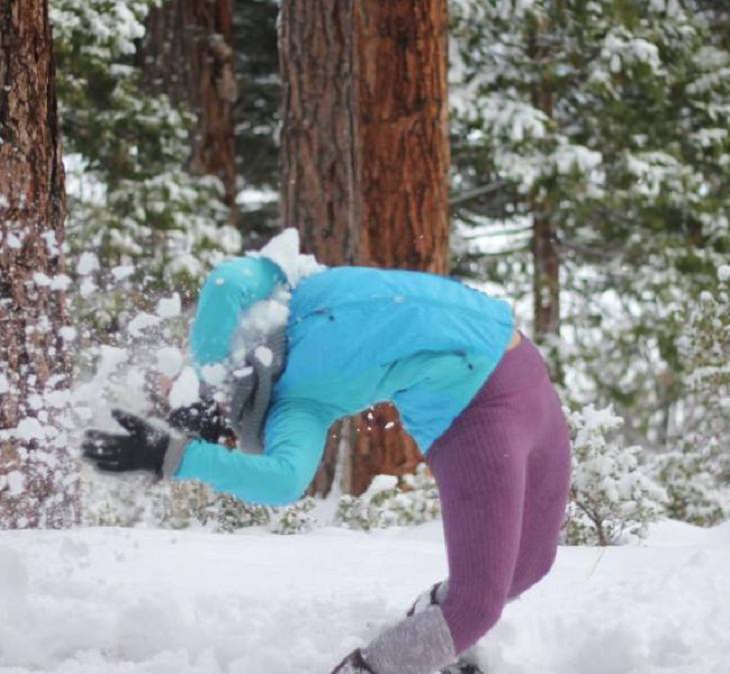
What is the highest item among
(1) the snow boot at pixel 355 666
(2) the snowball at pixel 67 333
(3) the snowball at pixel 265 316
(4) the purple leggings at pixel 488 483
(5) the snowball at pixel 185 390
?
(3) the snowball at pixel 265 316

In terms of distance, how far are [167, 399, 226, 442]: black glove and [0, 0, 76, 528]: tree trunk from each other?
193 cm

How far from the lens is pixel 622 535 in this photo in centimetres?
611

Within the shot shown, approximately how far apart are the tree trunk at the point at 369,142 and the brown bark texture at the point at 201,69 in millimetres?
4003

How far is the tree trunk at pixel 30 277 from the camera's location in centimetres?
465

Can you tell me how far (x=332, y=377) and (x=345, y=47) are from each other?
18.2 feet

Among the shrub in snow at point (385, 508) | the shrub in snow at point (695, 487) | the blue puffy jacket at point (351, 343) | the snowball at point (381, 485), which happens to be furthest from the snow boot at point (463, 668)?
the shrub in snow at point (695, 487)

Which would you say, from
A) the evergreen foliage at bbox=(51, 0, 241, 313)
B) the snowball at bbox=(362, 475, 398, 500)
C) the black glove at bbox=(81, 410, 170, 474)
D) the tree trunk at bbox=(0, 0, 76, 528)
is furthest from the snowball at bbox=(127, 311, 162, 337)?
the evergreen foliage at bbox=(51, 0, 241, 313)

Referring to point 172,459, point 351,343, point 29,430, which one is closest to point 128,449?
point 172,459

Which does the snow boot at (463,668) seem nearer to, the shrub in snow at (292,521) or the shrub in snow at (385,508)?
the shrub in snow at (292,521)

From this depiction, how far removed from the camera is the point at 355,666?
9.97 ft

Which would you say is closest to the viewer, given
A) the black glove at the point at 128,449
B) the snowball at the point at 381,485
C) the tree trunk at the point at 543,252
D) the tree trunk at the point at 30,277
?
the black glove at the point at 128,449

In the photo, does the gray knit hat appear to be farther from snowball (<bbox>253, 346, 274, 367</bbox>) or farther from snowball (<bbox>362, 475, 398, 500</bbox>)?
snowball (<bbox>362, 475, 398, 500</bbox>)

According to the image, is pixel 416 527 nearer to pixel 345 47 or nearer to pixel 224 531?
pixel 224 531

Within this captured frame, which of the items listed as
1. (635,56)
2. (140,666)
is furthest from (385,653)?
(635,56)
